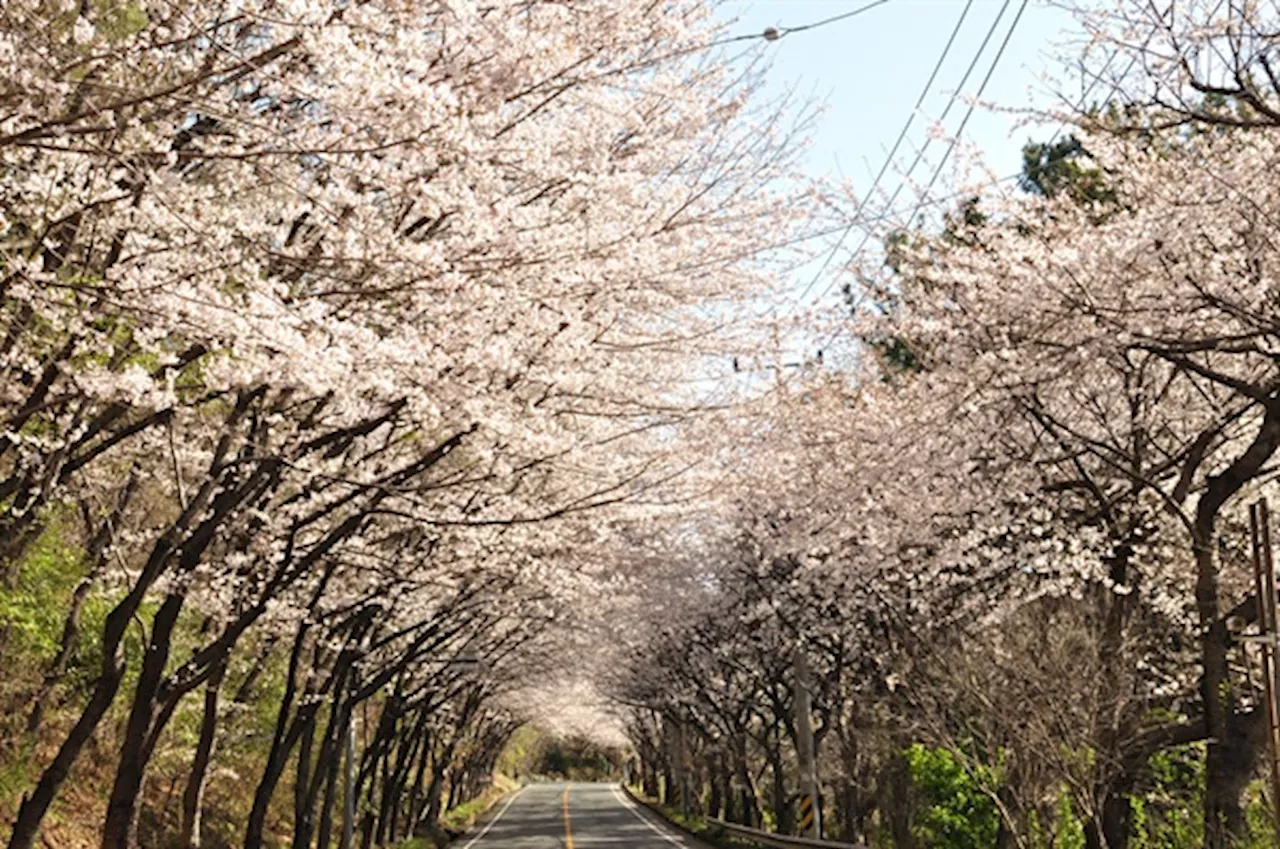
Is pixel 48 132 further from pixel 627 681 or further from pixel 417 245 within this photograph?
pixel 627 681

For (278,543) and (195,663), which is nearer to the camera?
(195,663)

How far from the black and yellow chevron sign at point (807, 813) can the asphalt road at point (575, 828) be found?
8.50m

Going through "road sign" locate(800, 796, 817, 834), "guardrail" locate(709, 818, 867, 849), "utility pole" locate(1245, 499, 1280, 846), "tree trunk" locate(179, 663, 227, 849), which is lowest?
"guardrail" locate(709, 818, 867, 849)

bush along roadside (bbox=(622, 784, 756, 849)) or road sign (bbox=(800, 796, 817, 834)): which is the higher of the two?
road sign (bbox=(800, 796, 817, 834))

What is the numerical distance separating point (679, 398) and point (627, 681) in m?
38.2

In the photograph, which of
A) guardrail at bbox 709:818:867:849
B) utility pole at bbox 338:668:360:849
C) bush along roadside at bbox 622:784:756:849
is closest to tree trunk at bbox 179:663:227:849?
utility pole at bbox 338:668:360:849

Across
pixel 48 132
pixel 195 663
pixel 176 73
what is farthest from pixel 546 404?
pixel 48 132

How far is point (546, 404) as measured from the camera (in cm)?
1045

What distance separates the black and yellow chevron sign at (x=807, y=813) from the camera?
20.8 m

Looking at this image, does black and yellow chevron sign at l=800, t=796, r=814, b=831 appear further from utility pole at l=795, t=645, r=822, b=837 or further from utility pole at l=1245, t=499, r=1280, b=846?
utility pole at l=1245, t=499, r=1280, b=846

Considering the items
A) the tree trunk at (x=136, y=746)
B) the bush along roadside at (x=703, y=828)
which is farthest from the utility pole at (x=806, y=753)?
the tree trunk at (x=136, y=746)

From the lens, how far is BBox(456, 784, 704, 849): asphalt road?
3134cm

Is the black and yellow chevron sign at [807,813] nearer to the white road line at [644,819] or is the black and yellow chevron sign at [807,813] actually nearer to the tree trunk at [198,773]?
the white road line at [644,819]

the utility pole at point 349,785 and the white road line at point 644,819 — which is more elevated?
the utility pole at point 349,785
